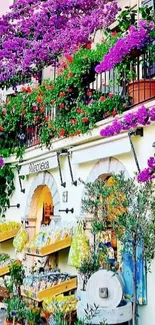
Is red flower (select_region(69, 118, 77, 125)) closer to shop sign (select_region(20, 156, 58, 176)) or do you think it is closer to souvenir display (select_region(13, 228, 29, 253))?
Answer: shop sign (select_region(20, 156, 58, 176))

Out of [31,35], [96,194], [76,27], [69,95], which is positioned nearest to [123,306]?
[96,194]

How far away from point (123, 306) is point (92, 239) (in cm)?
218

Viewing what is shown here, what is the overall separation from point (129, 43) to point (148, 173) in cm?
249

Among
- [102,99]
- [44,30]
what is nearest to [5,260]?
[102,99]

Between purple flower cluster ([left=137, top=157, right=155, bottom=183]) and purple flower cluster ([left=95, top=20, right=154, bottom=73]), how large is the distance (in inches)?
85.8

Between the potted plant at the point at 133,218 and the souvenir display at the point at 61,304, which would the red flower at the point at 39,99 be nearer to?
the potted plant at the point at 133,218

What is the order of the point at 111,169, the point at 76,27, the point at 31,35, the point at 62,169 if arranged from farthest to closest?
the point at 31,35 → the point at 76,27 → the point at 62,169 → the point at 111,169

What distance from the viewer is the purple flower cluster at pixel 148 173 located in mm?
6836

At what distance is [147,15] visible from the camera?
906cm

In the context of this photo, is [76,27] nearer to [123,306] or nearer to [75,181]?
[75,181]

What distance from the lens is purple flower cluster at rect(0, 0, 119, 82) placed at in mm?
13336

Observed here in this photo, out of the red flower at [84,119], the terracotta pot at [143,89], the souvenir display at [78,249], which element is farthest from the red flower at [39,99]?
the souvenir display at [78,249]

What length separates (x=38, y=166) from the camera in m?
11.4

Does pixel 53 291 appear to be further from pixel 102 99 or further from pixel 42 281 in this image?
pixel 102 99
